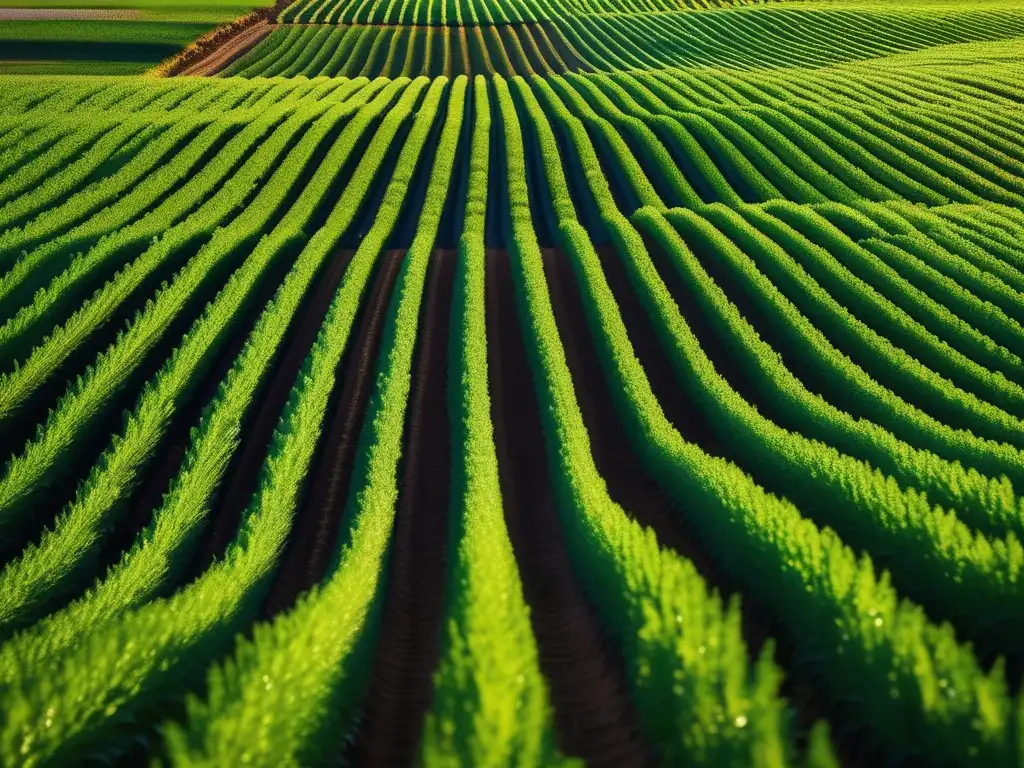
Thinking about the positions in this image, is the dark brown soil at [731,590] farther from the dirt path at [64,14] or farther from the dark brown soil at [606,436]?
the dirt path at [64,14]

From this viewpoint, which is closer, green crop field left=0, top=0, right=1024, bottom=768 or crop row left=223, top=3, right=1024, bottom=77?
green crop field left=0, top=0, right=1024, bottom=768

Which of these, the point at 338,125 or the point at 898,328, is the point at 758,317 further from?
the point at 338,125

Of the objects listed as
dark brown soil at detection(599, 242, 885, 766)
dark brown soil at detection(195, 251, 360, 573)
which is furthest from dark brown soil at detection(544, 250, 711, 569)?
dark brown soil at detection(195, 251, 360, 573)

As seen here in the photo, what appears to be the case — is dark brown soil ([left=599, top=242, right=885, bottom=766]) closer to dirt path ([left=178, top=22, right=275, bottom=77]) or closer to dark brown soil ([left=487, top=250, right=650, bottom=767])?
dark brown soil ([left=487, top=250, right=650, bottom=767])

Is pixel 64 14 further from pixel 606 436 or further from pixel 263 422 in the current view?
pixel 606 436

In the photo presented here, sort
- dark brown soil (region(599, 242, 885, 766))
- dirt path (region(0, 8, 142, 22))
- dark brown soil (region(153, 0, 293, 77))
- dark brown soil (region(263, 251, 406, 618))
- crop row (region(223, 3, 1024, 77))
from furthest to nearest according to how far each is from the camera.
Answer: dirt path (region(0, 8, 142, 22)) → crop row (region(223, 3, 1024, 77)) → dark brown soil (region(153, 0, 293, 77)) → dark brown soil (region(263, 251, 406, 618)) → dark brown soil (region(599, 242, 885, 766))

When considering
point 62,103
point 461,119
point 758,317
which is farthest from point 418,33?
point 758,317
